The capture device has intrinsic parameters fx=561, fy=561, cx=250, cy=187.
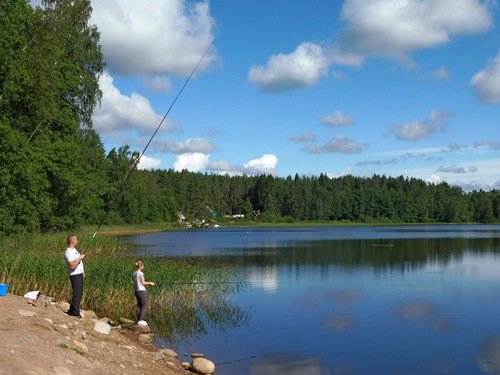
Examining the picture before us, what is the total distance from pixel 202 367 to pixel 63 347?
145 inches

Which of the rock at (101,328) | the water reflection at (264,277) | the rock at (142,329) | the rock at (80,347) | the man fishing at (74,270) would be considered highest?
the man fishing at (74,270)

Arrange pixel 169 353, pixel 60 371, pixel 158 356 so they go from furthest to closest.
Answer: pixel 169 353 < pixel 158 356 < pixel 60 371

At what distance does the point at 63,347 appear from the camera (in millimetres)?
10219

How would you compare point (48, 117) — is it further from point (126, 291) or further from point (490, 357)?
point (490, 357)

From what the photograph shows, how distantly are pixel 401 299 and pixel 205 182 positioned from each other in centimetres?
13436

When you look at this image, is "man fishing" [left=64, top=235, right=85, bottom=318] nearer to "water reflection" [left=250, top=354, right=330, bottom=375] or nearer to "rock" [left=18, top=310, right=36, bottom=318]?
"rock" [left=18, top=310, right=36, bottom=318]

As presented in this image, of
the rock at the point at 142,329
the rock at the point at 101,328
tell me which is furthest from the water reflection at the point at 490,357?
the rock at the point at 101,328

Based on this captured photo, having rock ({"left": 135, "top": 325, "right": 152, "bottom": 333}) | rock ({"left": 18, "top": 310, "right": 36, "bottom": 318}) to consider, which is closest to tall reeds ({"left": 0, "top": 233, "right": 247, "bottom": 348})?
rock ({"left": 135, "top": 325, "right": 152, "bottom": 333})

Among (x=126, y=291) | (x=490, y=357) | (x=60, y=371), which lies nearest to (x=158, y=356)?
(x=60, y=371)

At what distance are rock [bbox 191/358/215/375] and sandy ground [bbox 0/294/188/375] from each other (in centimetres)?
29

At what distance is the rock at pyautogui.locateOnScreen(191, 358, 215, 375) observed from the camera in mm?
12758

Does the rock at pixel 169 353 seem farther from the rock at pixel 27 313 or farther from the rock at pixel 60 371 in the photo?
the rock at pixel 60 371

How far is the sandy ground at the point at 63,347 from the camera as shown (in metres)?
8.91

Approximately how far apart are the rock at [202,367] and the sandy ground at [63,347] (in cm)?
29
